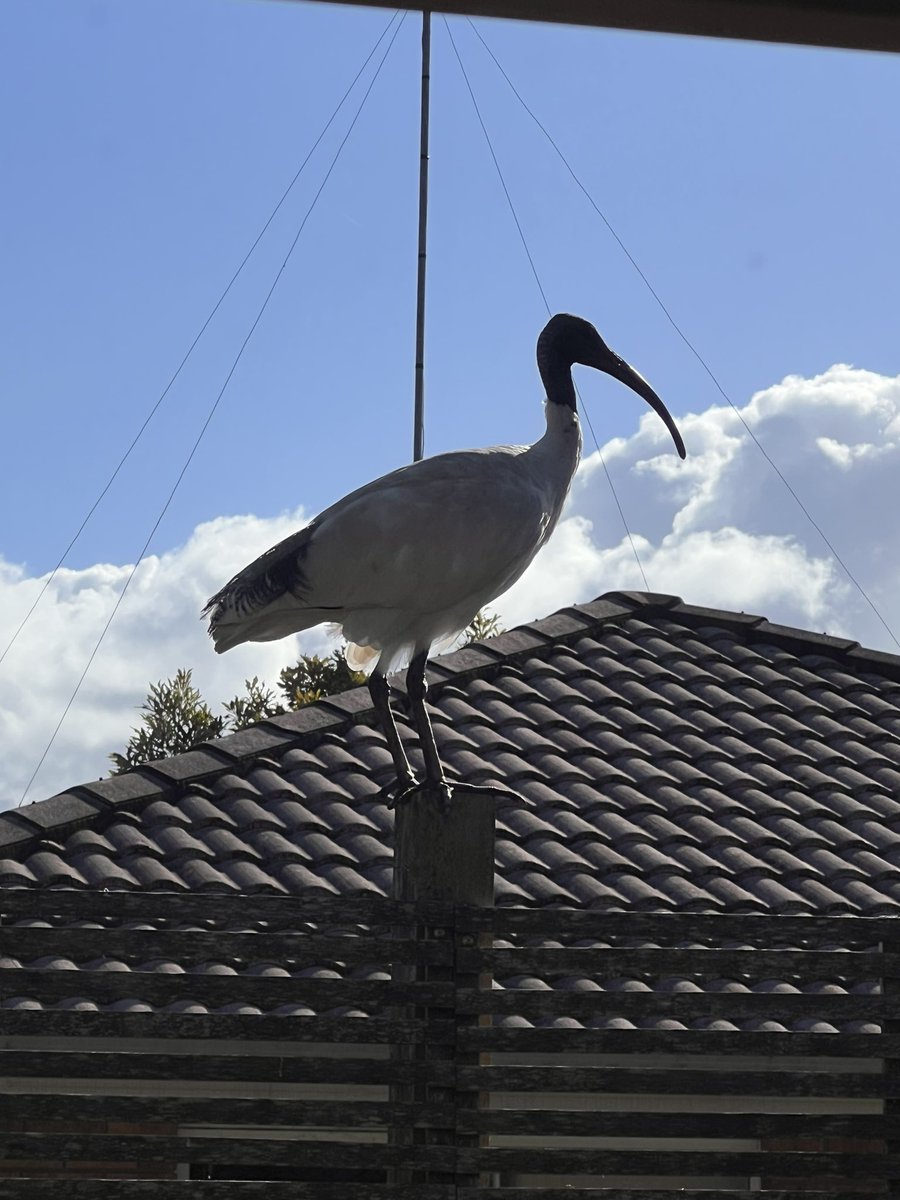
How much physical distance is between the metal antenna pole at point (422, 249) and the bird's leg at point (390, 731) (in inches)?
342

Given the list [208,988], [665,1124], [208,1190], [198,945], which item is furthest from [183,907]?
[665,1124]

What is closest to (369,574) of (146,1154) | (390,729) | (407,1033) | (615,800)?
(390,729)

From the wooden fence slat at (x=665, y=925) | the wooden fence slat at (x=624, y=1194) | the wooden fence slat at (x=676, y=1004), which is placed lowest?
the wooden fence slat at (x=624, y=1194)

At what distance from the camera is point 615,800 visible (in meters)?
8.74

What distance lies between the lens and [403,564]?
5793mm

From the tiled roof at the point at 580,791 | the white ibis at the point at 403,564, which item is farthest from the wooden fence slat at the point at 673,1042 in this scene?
the tiled roof at the point at 580,791

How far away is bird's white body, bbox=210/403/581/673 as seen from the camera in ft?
19.1

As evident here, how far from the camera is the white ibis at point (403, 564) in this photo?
5812 mm

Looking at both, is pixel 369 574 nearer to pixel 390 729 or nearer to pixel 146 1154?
pixel 390 729

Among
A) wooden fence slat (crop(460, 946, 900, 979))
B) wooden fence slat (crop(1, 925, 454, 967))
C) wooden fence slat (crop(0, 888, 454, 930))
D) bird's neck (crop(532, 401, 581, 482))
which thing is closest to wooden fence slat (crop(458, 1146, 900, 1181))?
wooden fence slat (crop(460, 946, 900, 979))

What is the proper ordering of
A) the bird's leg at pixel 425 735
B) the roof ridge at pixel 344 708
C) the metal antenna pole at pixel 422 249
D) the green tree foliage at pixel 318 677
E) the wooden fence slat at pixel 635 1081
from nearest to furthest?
the wooden fence slat at pixel 635 1081 < the bird's leg at pixel 425 735 < the roof ridge at pixel 344 708 < the metal antenna pole at pixel 422 249 < the green tree foliage at pixel 318 677

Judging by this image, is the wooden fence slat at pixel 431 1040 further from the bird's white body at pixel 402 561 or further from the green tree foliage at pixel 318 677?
the green tree foliage at pixel 318 677

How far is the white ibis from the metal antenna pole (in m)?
8.25

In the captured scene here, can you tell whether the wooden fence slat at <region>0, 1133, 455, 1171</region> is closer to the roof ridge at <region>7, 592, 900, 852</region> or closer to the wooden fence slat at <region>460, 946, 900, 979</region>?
the wooden fence slat at <region>460, 946, 900, 979</region>
